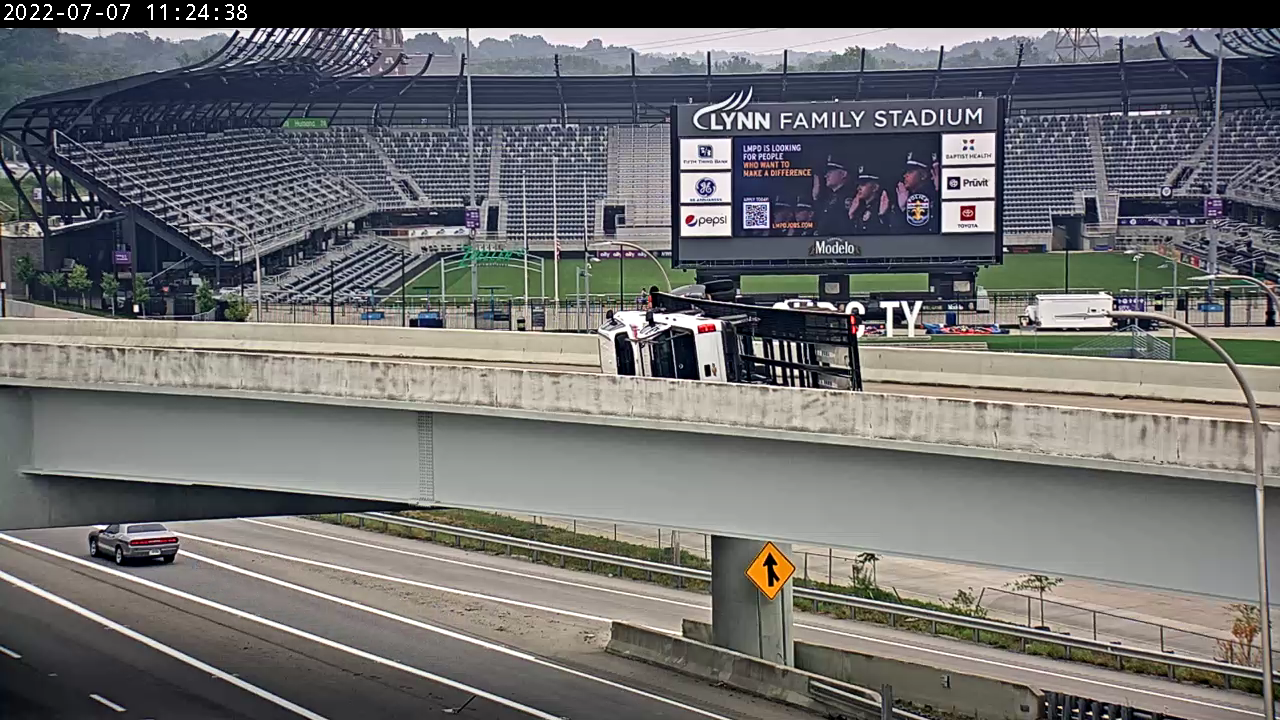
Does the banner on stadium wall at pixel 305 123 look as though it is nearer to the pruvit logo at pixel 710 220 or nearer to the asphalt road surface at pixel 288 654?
the pruvit logo at pixel 710 220

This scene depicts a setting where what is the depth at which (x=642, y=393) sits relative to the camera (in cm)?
2189

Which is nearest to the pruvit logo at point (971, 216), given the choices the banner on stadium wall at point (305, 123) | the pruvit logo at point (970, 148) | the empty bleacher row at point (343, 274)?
the pruvit logo at point (970, 148)

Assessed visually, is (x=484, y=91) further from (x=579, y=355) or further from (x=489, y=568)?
(x=579, y=355)

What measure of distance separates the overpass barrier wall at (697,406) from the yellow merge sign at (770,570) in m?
4.92

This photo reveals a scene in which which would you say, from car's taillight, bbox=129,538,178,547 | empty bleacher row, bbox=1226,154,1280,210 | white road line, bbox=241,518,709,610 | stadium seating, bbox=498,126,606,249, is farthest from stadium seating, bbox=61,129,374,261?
empty bleacher row, bbox=1226,154,1280,210

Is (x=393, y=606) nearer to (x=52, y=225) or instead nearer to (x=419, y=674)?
(x=419, y=674)

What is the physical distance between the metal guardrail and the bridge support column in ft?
18.1

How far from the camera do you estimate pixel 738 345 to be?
24328mm

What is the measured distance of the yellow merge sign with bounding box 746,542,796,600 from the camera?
25969 millimetres

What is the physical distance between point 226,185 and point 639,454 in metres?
87.4

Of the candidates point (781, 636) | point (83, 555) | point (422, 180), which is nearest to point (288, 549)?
point (83, 555)

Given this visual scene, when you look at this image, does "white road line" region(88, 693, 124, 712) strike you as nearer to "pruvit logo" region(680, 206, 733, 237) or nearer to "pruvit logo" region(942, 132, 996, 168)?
"pruvit logo" region(680, 206, 733, 237)

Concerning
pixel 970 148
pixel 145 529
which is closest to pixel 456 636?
pixel 145 529

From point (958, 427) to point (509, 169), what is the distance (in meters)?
108
